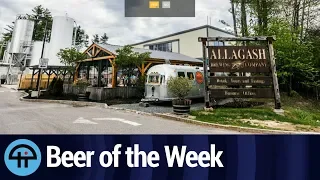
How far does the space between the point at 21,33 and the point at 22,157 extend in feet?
155

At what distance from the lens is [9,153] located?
92.2 inches

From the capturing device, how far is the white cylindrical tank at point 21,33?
3928 centimetres

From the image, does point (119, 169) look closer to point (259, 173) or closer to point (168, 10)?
point (259, 173)

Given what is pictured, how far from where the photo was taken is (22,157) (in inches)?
92.3

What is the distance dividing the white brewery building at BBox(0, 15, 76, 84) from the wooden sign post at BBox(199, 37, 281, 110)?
33.4 m

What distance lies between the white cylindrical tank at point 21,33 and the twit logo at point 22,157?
45.3m

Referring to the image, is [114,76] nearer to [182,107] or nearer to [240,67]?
[182,107]

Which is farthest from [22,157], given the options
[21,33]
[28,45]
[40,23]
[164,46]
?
[40,23]

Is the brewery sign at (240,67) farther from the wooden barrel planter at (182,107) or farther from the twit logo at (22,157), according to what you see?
the twit logo at (22,157)

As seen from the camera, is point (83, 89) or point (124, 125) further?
point (83, 89)

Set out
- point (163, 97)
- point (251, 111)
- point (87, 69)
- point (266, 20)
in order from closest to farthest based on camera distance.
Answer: point (251, 111), point (163, 97), point (266, 20), point (87, 69)

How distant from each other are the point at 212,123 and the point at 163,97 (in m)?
5.10

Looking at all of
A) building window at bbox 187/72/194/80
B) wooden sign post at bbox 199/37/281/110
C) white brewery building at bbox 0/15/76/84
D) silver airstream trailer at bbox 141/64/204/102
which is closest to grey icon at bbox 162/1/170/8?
wooden sign post at bbox 199/37/281/110

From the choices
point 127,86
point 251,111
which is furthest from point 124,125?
point 127,86
